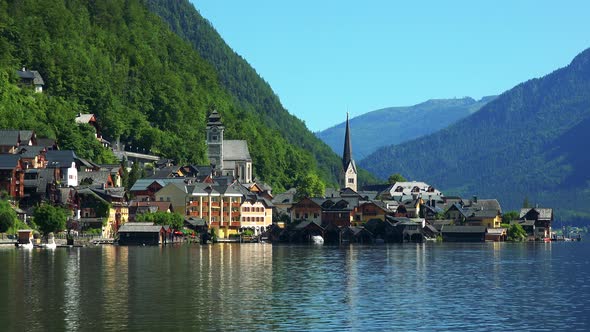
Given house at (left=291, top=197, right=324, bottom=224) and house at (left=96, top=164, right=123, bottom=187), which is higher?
house at (left=96, top=164, right=123, bottom=187)

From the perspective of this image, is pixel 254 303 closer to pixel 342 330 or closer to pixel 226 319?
pixel 226 319

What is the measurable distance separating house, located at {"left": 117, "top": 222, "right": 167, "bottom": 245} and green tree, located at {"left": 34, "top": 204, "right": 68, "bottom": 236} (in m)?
12.4

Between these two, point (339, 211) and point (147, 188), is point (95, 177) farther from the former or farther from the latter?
point (339, 211)

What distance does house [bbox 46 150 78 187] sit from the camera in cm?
15088

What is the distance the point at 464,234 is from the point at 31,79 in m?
78.9

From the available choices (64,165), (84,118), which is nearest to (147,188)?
(64,165)

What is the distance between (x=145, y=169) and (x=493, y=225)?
210 ft

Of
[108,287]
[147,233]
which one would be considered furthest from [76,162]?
[108,287]

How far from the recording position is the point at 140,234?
14150 cm

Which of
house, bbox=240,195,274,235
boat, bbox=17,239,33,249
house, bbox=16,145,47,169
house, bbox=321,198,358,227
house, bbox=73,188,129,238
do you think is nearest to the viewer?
boat, bbox=17,239,33,249

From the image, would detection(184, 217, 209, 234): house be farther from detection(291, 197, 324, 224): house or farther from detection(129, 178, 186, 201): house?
detection(291, 197, 324, 224): house

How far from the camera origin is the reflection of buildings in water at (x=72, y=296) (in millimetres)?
48188

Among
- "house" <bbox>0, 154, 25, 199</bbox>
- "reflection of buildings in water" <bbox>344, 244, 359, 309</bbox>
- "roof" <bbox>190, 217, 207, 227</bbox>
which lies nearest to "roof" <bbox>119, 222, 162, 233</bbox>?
"house" <bbox>0, 154, 25, 199</bbox>

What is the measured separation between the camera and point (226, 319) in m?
49.9
